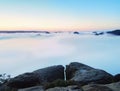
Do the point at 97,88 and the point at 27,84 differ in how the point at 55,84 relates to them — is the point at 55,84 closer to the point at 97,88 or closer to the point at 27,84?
the point at 97,88

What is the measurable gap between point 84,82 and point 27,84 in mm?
2755

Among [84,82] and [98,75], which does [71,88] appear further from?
[98,75]

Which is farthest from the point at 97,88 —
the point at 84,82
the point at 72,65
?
the point at 72,65

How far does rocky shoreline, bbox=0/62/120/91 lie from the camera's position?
1002cm

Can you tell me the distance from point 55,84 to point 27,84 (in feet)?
10.0

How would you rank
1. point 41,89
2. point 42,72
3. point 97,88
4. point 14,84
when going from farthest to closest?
point 42,72
point 14,84
point 41,89
point 97,88

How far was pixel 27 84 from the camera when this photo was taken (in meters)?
13.6

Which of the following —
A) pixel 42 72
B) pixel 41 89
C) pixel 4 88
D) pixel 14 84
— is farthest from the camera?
pixel 42 72

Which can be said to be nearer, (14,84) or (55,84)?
(55,84)

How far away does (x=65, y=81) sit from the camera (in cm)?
1120

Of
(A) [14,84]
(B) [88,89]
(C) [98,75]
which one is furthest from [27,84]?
(B) [88,89]

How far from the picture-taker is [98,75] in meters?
14.4

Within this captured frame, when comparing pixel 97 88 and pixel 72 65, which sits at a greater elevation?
pixel 97 88

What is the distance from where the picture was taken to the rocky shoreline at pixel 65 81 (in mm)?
10020
